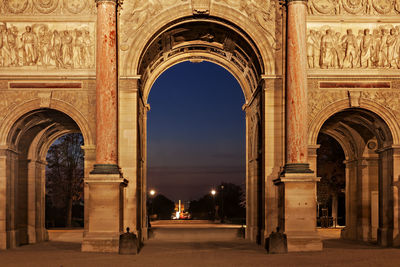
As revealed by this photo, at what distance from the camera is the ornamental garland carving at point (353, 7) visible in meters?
26.9

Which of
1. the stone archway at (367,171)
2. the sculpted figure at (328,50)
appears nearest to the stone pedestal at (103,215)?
the sculpted figure at (328,50)

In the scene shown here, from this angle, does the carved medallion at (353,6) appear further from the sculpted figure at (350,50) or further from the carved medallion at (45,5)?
the carved medallion at (45,5)

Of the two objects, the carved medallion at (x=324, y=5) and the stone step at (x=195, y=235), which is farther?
the stone step at (x=195, y=235)

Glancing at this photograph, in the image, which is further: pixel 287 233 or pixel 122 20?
pixel 122 20

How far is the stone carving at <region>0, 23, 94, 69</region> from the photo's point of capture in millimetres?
26641

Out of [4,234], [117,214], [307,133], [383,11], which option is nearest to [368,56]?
[383,11]

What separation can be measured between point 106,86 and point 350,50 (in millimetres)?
11093

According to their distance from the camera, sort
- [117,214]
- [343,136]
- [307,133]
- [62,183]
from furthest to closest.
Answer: [62,183] < [343,136] < [307,133] < [117,214]

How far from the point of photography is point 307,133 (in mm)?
26109

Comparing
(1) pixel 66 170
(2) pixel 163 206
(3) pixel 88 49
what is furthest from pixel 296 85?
(2) pixel 163 206

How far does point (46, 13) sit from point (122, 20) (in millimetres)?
3475

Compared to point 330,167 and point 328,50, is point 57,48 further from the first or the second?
point 330,167

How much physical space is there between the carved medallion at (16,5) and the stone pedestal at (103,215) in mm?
8526

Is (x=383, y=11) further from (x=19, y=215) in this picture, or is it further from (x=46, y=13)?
(x=19, y=215)
